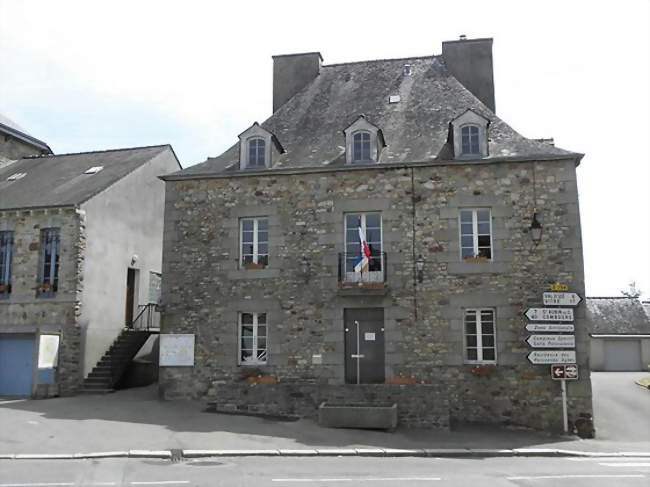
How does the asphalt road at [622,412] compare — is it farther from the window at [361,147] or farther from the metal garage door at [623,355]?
the metal garage door at [623,355]

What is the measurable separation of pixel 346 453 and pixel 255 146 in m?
8.37

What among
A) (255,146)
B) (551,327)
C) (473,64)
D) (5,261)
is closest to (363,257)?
(255,146)

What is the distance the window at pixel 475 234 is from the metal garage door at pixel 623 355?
20083 mm

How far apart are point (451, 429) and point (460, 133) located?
6776 millimetres

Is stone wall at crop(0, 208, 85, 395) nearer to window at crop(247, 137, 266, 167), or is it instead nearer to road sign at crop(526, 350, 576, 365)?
window at crop(247, 137, 266, 167)

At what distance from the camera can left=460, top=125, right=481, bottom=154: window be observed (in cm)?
1540

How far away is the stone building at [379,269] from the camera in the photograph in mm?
14422

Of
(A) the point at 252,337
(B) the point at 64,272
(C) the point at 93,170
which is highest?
(C) the point at 93,170

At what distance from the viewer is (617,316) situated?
109 feet

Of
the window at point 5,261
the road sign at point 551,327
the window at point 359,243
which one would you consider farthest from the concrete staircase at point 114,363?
the road sign at point 551,327

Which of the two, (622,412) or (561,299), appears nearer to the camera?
(561,299)

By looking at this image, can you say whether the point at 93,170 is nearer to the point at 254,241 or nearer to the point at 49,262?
the point at 49,262

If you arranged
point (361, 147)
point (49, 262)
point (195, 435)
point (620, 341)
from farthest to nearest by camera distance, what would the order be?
point (620, 341)
point (49, 262)
point (361, 147)
point (195, 435)

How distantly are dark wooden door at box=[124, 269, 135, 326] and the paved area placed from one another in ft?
14.8
